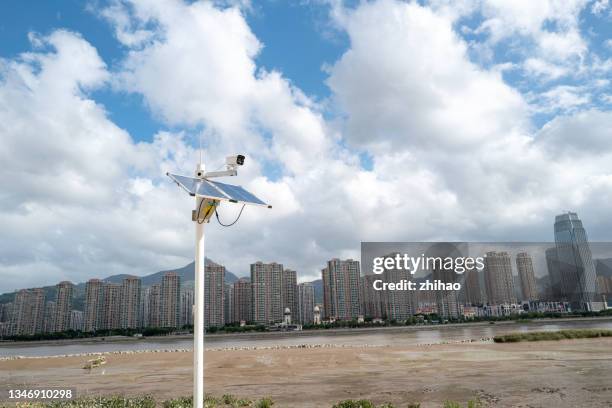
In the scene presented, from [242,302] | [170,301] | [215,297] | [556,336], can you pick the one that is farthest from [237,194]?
[170,301]

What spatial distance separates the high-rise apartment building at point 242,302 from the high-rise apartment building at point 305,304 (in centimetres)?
1517

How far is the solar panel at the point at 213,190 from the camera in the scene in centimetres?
686

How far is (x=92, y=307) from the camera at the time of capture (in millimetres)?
127062

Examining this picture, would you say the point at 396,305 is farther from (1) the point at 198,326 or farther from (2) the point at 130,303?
(1) the point at 198,326

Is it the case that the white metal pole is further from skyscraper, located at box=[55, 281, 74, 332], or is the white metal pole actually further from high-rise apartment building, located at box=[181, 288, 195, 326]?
skyscraper, located at box=[55, 281, 74, 332]

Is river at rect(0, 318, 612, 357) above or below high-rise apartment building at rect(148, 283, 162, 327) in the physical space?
below

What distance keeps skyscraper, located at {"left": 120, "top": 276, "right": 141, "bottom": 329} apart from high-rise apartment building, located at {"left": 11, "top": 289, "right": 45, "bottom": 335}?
872 inches

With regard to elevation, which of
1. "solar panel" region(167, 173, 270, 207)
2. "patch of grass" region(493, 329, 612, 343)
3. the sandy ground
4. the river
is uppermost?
"solar panel" region(167, 173, 270, 207)

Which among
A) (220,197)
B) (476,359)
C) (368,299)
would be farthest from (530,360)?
(368,299)

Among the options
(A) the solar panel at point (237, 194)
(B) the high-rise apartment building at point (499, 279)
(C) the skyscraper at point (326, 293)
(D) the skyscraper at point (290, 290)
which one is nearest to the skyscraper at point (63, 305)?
(D) the skyscraper at point (290, 290)

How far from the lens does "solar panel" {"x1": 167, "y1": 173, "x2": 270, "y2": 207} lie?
6.86 metres

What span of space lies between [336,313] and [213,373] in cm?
10849

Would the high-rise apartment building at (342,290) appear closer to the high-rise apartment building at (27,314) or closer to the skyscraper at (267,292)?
the skyscraper at (267,292)

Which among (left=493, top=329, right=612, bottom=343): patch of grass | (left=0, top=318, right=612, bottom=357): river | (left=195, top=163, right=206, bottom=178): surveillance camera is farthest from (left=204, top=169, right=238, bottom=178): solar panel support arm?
(left=0, top=318, right=612, bottom=357): river
